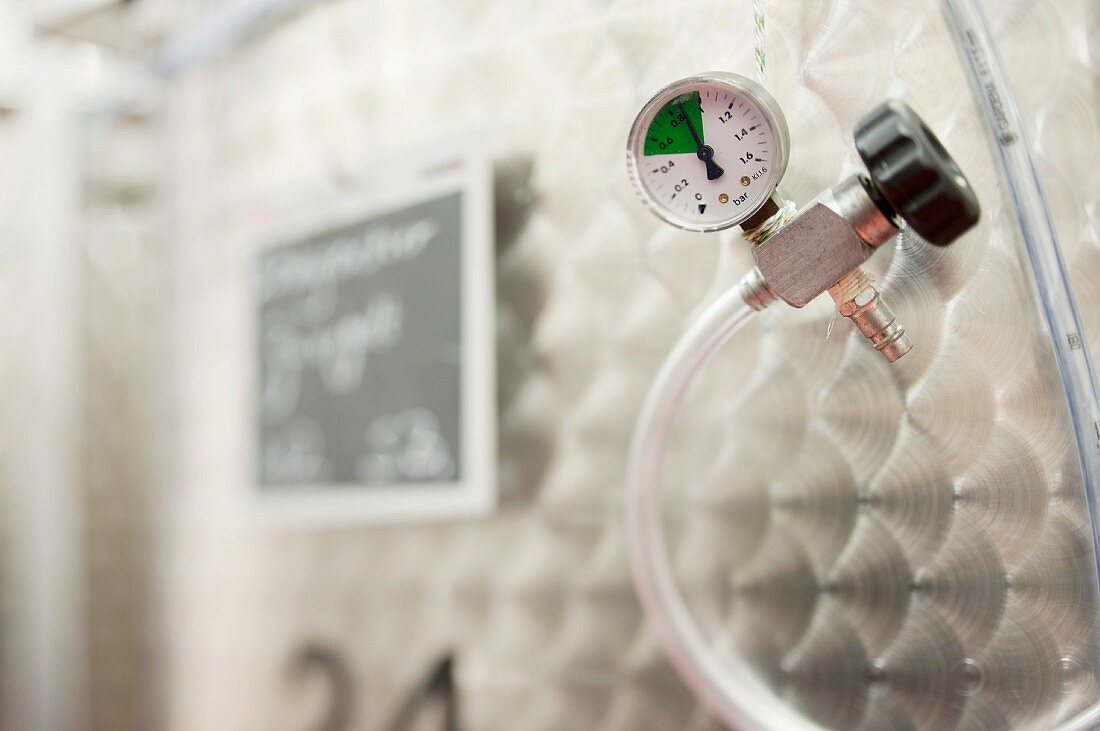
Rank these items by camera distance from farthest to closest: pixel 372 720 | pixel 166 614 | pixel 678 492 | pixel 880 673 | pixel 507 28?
1. pixel 166 614
2. pixel 372 720
3. pixel 507 28
4. pixel 678 492
5. pixel 880 673

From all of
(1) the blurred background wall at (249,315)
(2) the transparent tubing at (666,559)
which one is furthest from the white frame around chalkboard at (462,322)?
(2) the transparent tubing at (666,559)

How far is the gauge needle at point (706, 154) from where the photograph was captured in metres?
0.67

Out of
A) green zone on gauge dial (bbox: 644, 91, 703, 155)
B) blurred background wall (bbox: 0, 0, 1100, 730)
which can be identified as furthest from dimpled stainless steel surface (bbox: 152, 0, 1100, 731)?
green zone on gauge dial (bbox: 644, 91, 703, 155)

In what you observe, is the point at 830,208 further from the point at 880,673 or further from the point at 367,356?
the point at 367,356

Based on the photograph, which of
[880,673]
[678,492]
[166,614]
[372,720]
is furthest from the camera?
[166,614]

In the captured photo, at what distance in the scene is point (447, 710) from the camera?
1099 millimetres

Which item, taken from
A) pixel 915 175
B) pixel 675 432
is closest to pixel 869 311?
pixel 915 175

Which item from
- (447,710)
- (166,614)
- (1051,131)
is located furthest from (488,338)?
(166,614)

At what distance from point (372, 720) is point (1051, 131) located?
1.03 m

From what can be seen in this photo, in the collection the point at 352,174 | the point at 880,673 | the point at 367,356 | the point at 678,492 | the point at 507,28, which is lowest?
the point at 880,673

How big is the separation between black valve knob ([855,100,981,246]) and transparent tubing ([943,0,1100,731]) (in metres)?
0.12

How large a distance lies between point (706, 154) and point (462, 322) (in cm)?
48

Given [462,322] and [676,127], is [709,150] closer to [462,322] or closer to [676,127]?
[676,127]

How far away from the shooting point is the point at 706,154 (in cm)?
68
